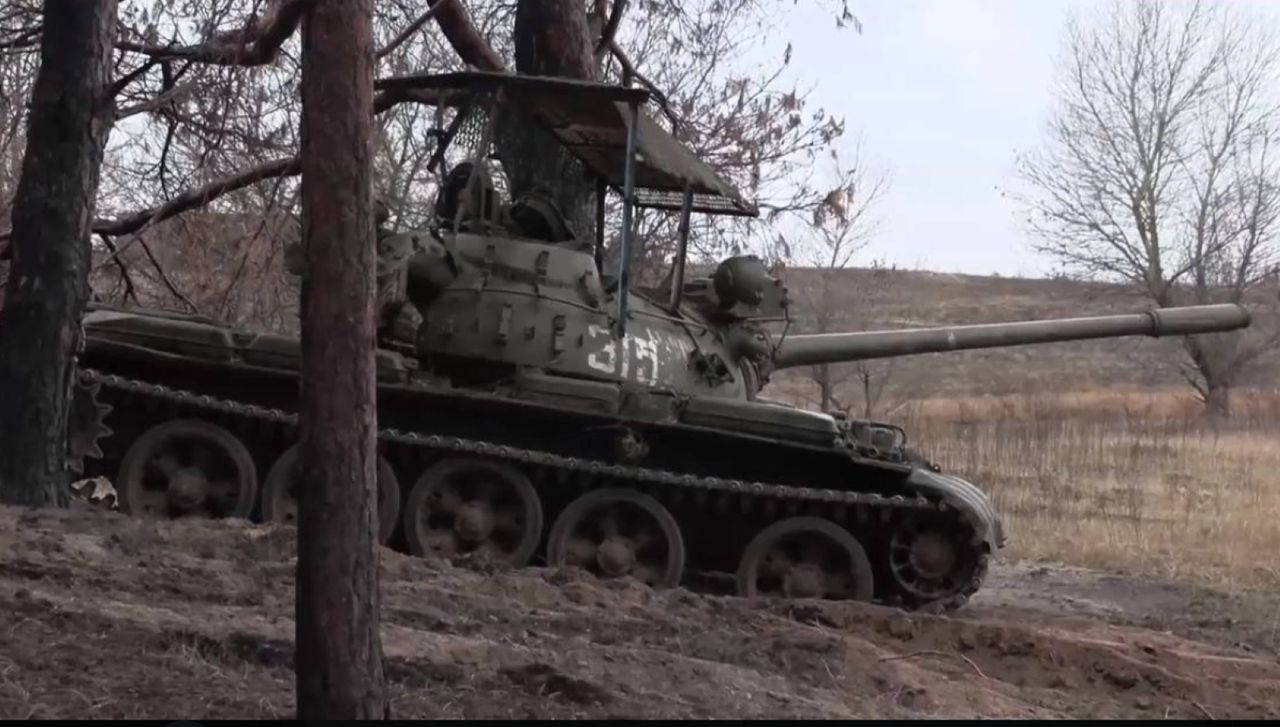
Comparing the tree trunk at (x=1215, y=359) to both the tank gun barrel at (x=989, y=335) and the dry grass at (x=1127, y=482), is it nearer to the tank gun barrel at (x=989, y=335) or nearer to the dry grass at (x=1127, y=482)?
the dry grass at (x=1127, y=482)

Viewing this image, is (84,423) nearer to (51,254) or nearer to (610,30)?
(51,254)

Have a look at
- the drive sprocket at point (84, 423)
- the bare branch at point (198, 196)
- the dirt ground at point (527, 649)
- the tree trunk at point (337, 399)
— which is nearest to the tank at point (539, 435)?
the drive sprocket at point (84, 423)

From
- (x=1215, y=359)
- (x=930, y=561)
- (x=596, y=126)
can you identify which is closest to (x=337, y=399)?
(x=930, y=561)

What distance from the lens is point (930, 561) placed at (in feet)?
32.7

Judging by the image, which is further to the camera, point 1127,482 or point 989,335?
point 1127,482

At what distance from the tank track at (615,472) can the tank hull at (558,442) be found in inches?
0.4

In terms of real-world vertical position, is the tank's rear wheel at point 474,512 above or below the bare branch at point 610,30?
below

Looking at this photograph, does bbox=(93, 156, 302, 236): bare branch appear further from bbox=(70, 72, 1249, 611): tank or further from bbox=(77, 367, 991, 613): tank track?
bbox=(77, 367, 991, 613): tank track

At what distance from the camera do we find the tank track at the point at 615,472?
9273 millimetres

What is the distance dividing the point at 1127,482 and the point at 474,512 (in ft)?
39.4

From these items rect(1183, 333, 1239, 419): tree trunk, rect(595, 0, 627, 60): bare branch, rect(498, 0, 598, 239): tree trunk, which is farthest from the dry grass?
rect(595, 0, 627, 60): bare branch

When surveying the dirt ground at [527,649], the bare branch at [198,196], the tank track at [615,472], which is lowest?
the dirt ground at [527,649]

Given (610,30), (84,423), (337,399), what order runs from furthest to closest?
(610,30), (84,423), (337,399)

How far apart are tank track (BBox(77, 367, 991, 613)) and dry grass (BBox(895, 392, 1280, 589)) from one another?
3.53 metres
